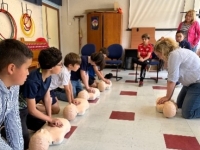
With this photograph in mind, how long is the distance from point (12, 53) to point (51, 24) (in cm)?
477

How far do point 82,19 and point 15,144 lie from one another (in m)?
5.05

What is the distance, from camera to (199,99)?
5.64ft

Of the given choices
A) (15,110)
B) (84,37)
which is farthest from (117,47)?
(15,110)

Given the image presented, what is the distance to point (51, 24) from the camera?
5191 millimetres

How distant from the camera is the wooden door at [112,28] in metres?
4.96

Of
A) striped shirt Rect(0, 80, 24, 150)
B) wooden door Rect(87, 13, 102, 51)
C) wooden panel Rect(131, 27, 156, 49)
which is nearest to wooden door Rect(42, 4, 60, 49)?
wooden door Rect(87, 13, 102, 51)

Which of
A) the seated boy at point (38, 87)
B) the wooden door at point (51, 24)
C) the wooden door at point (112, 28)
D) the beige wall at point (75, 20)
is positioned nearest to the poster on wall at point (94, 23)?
the wooden door at point (112, 28)

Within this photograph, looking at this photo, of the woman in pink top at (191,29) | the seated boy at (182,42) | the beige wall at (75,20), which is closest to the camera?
the seated boy at (182,42)

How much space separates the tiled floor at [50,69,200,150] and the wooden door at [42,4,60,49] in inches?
129

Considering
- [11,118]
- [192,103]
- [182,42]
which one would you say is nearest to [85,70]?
[192,103]

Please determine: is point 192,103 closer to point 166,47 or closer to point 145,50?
point 166,47

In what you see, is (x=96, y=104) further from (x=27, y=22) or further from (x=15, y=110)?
(x=27, y=22)

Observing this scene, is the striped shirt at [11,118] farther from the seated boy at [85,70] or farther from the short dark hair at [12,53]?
the seated boy at [85,70]

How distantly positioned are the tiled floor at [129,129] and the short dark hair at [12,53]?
794 mm
